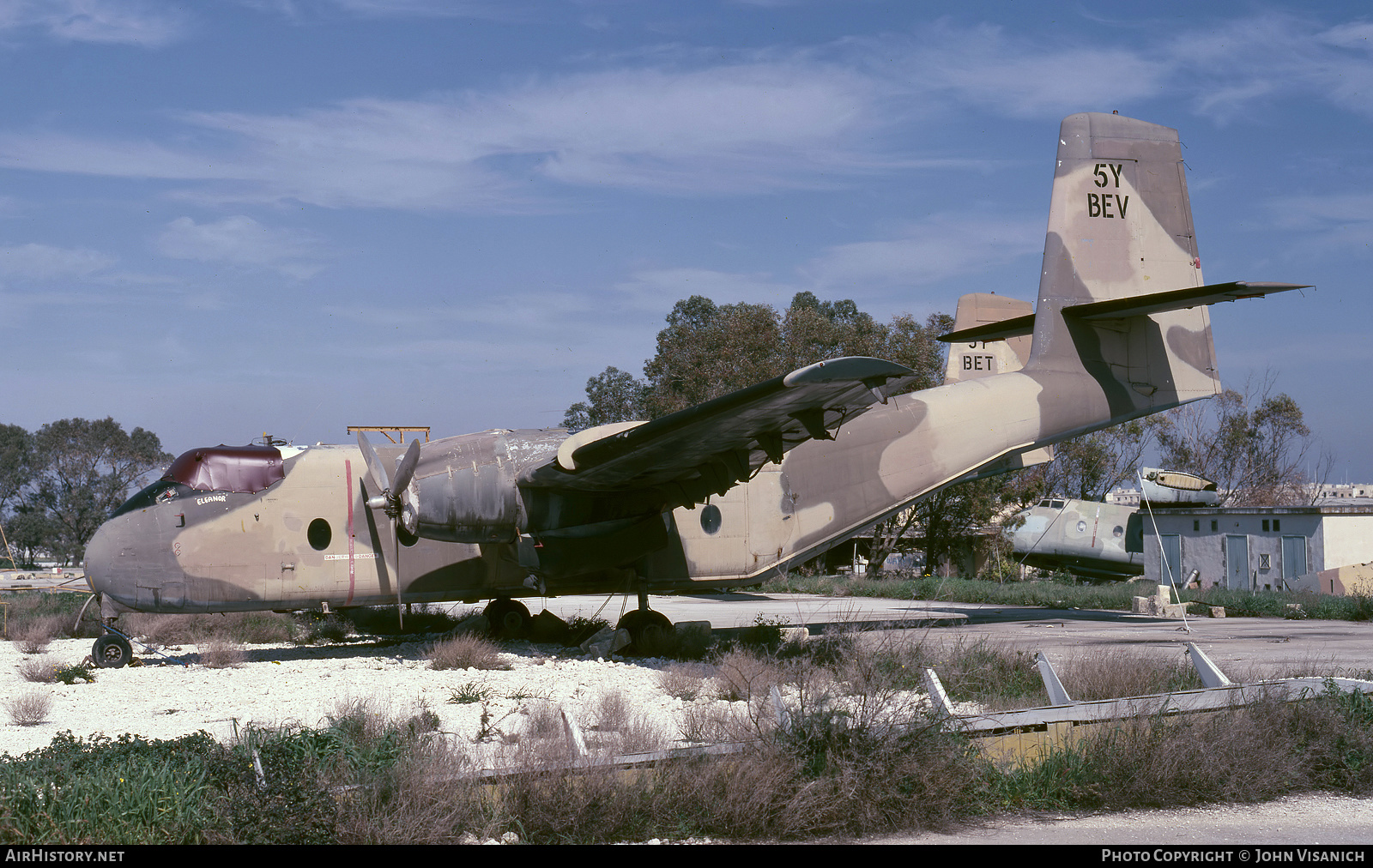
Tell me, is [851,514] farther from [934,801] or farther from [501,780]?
[501,780]

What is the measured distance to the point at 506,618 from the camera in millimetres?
16000

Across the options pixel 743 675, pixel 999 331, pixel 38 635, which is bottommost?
pixel 743 675

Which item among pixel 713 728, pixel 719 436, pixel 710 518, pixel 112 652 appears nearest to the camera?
pixel 713 728

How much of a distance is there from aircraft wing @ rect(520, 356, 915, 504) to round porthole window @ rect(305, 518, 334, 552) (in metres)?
3.01

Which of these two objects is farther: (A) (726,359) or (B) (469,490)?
(A) (726,359)

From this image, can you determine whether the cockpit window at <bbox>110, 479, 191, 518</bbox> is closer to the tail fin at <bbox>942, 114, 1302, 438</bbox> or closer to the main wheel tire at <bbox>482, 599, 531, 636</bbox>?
the main wheel tire at <bbox>482, 599, 531, 636</bbox>

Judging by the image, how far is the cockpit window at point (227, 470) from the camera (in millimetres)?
13070

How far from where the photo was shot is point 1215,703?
757 centimetres

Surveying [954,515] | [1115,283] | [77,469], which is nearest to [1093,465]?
[954,515]

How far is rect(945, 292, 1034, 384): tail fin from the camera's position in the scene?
25797mm

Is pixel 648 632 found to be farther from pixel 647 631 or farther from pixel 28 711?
pixel 28 711

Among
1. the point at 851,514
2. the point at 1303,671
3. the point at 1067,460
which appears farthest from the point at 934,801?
the point at 1067,460

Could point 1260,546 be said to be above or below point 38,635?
below

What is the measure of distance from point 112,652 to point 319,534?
2.85 metres
